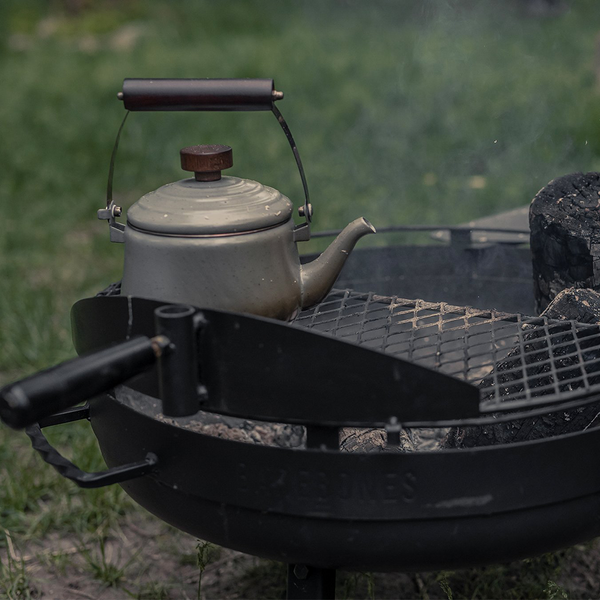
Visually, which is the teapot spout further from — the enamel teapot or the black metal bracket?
the black metal bracket

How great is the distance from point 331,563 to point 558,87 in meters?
4.28

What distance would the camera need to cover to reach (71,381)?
2.90 feet

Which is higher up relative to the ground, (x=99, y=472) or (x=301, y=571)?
(x=99, y=472)

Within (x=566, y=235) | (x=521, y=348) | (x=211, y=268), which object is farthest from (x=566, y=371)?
(x=211, y=268)

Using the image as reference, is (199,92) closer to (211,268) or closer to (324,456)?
(211,268)

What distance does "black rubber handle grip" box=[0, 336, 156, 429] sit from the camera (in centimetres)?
85

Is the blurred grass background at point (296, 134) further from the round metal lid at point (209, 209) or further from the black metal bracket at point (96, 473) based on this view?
the round metal lid at point (209, 209)

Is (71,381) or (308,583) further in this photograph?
(308,583)

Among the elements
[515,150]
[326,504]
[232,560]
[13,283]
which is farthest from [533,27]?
[326,504]

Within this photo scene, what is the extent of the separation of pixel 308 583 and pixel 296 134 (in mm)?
4006

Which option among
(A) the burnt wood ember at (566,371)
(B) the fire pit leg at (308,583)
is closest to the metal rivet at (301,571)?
(B) the fire pit leg at (308,583)

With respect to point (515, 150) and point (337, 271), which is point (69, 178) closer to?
point (515, 150)

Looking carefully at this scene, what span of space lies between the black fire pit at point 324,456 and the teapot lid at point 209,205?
0.14m

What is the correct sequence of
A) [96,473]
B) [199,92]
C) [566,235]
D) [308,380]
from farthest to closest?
[566,235], [199,92], [96,473], [308,380]
